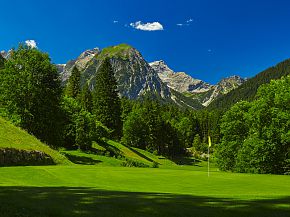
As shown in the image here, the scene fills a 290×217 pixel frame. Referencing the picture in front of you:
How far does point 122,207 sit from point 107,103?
81.7 metres

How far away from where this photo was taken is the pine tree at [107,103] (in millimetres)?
92688

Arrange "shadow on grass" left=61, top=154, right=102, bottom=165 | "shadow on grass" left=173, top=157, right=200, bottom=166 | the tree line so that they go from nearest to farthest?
"shadow on grass" left=61, top=154, right=102, bottom=165 < the tree line < "shadow on grass" left=173, top=157, right=200, bottom=166

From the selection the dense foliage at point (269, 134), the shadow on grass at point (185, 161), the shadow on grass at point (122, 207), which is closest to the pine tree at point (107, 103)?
the shadow on grass at point (185, 161)

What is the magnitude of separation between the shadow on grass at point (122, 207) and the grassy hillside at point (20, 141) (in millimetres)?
24743

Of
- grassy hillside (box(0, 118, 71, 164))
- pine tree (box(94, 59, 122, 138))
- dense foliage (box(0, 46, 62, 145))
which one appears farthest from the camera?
pine tree (box(94, 59, 122, 138))

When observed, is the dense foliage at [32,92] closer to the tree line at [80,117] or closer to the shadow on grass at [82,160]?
the tree line at [80,117]

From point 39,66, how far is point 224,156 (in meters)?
35.2

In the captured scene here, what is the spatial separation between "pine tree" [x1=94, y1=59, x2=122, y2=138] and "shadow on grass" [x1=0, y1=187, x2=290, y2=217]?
78348 mm

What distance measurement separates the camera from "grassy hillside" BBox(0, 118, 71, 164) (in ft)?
124

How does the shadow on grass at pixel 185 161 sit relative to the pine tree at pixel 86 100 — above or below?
below

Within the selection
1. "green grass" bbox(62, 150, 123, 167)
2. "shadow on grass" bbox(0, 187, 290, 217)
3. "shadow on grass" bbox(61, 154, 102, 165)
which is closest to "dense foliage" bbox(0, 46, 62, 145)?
"green grass" bbox(62, 150, 123, 167)

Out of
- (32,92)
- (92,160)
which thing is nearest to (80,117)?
(32,92)

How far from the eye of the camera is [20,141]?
39.8 metres

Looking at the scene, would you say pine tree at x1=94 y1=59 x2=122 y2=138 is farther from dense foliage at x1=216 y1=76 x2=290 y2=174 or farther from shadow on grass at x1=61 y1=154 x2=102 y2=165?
dense foliage at x1=216 y1=76 x2=290 y2=174
